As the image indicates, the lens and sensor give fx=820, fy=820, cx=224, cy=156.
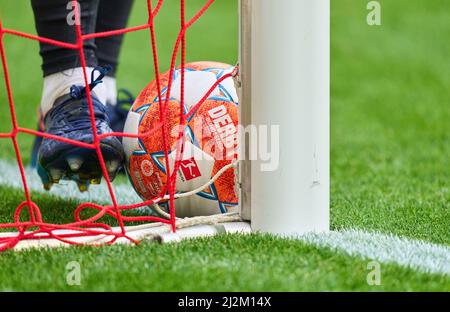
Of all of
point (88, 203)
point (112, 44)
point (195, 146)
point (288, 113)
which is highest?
point (112, 44)

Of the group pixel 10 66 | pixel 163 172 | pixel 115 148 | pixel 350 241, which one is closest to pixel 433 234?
pixel 350 241

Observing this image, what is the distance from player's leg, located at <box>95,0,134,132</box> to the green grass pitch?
432 mm

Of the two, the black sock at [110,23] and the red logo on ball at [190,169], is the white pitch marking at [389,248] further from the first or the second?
the black sock at [110,23]

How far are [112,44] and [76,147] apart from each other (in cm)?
100

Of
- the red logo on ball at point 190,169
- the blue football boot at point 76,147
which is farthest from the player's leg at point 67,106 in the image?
the red logo on ball at point 190,169

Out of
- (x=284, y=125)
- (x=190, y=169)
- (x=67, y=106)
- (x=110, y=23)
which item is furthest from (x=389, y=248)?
(x=110, y=23)

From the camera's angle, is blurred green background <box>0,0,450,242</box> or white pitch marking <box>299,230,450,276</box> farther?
blurred green background <box>0,0,450,242</box>

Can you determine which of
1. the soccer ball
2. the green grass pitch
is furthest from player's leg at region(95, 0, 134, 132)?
the soccer ball

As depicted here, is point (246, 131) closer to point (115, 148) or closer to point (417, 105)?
point (115, 148)

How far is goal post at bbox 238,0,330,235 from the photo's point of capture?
1977 mm

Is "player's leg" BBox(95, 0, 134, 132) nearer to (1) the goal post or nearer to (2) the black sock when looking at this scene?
(2) the black sock

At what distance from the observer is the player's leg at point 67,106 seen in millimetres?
2178

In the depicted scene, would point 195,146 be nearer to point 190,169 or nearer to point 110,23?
point 190,169

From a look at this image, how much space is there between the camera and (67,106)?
235 cm
